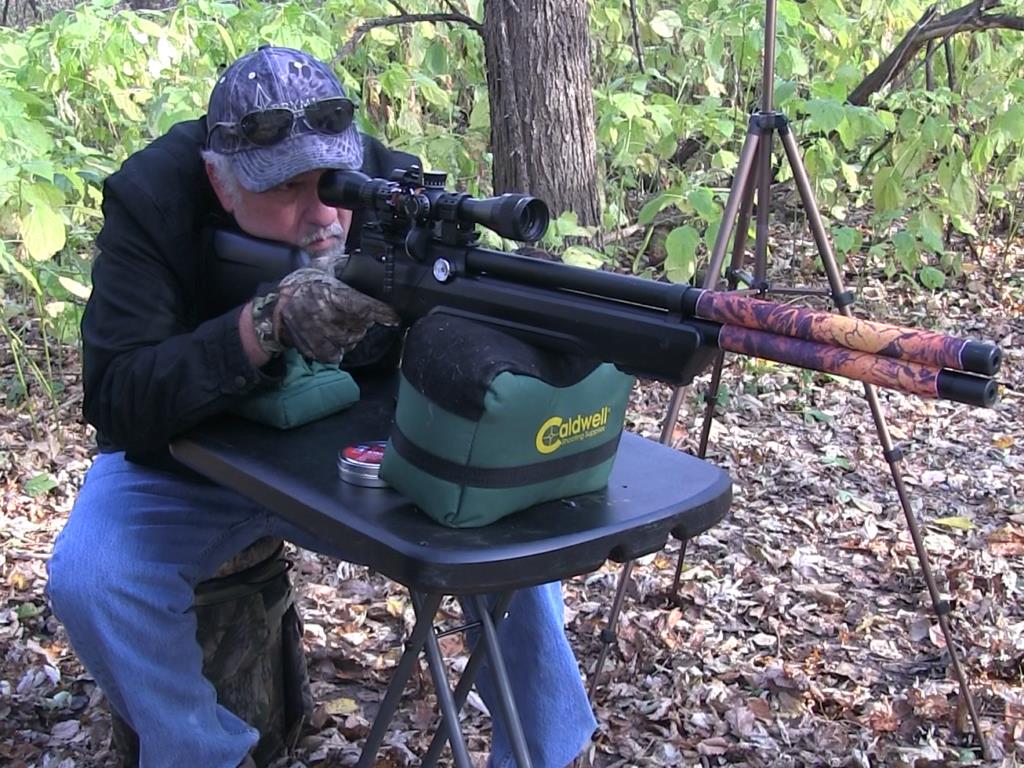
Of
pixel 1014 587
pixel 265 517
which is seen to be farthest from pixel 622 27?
pixel 265 517

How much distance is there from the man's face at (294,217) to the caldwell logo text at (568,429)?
0.75 metres

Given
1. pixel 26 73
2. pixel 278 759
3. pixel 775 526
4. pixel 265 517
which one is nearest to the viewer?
pixel 265 517

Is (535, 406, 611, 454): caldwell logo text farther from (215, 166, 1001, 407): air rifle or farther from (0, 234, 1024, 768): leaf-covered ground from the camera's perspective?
(0, 234, 1024, 768): leaf-covered ground

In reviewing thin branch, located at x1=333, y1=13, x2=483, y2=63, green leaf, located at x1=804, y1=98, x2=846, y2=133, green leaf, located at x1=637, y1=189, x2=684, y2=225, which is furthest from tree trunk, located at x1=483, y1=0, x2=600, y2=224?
green leaf, located at x1=804, y1=98, x2=846, y2=133

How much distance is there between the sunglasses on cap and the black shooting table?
578 mm

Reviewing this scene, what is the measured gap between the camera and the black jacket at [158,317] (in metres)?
1.98

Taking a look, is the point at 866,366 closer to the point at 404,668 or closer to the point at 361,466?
the point at 361,466

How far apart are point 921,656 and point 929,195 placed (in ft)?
9.52

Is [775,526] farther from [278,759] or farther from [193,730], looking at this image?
[193,730]

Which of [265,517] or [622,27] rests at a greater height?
[622,27]

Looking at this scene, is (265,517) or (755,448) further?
(755,448)

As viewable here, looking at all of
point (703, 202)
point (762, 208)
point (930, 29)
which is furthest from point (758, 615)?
point (930, 29)

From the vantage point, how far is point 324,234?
7.32ft

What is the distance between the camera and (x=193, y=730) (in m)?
2.19
